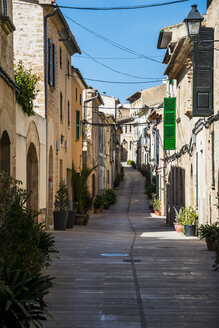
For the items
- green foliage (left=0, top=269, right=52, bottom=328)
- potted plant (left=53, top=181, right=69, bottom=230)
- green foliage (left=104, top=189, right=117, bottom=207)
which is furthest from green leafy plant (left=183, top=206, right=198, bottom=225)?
green foliage (left=104, top=189, right=117, bottom=207)

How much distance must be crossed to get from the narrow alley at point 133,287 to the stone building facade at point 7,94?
2.57 metres

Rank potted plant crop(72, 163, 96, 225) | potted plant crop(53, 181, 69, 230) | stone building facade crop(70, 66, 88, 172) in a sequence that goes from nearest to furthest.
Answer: potted plant crop(53, 181, 69, 230), potted plant crop(72, 163, 96, 225), stone building facade crop(70, 66, 88, 172)

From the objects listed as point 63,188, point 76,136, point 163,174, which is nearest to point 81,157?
point 76,136

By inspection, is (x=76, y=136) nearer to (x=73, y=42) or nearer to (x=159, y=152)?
(x=73, y=42)

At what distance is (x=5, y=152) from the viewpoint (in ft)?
42.9

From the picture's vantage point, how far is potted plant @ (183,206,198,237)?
1928cm

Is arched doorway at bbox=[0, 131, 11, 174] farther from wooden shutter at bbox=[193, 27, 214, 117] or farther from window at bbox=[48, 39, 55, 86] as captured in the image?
window at bbox=[48, 39, 55, 86]

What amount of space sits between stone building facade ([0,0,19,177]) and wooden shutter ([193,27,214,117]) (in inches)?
203

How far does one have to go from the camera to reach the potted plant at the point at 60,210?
20.9 meters

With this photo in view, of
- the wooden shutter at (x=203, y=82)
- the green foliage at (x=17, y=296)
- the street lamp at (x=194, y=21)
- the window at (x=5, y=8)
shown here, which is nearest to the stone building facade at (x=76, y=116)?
the wooden shutter at (x=203, y=82)

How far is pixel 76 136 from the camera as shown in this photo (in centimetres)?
2895

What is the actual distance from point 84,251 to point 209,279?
4.53 meters

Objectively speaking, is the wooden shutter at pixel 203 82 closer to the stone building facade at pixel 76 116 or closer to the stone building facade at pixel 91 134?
the stone building facade at pixel 76 116

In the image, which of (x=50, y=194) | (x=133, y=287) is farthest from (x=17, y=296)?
(x=50, y=194)
